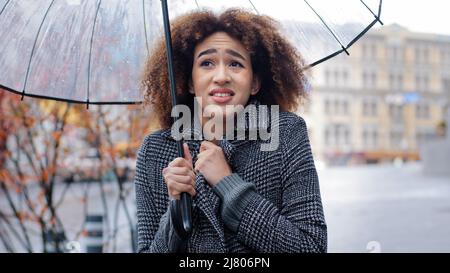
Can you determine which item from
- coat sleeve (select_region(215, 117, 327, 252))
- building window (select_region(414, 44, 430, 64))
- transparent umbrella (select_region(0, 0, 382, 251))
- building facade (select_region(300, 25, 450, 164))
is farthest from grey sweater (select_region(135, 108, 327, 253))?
building window (select_region(414, 44, 430, 64))

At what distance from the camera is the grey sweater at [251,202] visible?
1894 millimetres

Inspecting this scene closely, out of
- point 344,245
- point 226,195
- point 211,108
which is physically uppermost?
point 211,108

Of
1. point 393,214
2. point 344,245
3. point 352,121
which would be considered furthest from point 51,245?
point 352,121

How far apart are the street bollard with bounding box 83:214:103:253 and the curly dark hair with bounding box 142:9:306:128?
4.53 metres

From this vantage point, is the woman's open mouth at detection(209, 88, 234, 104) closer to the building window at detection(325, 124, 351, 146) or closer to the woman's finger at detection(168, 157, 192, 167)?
the woman's finger at detection(168, 157, 192, 167)

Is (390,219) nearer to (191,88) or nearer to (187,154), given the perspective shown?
(191,88)

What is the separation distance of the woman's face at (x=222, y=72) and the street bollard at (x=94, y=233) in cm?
→ 471

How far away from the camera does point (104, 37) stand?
2543 mm

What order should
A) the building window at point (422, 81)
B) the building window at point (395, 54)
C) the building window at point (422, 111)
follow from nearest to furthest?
1. the building window at point (395, 54)
2. the building window at point (422, 81)
3. the building window at point (422, 111)

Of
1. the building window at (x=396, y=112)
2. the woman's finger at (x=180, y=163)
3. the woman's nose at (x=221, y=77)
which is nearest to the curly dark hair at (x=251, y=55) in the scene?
the woman's nose at (x=221, y=77)

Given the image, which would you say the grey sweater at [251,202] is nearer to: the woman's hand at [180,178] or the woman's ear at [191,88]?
the woman's hand at [180,178]

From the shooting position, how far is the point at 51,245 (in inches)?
272

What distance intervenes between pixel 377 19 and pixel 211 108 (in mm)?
668
